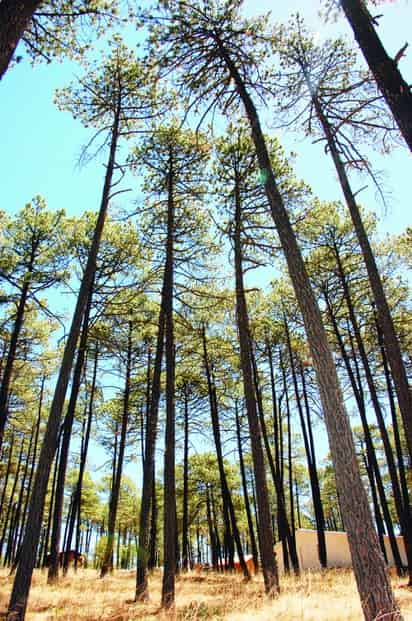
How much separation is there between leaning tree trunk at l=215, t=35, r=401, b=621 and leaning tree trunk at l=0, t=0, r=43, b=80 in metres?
3.65

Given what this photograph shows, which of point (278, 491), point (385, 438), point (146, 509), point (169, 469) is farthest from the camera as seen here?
point (278, 491)

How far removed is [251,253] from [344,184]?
10.1 feet

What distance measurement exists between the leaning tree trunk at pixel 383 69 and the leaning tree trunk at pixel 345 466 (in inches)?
88.0

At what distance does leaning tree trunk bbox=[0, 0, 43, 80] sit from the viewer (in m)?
3.50

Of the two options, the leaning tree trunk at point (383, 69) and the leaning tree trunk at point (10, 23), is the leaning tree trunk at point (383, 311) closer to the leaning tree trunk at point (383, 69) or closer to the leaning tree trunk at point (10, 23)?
the leaning tree trunk at point (383, 69)

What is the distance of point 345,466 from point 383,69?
151 inches

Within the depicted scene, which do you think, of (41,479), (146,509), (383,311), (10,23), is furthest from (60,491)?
(10,23)

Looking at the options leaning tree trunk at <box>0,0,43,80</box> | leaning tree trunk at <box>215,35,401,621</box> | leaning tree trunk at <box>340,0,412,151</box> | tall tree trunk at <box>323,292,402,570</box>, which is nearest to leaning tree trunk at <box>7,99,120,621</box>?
leaning tree trunk at <box>215,35,401,621</box>

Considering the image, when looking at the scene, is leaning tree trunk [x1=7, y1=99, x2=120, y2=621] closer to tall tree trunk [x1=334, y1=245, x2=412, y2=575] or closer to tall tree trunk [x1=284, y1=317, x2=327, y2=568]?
tall tree trunk [x1=334, y1=245, x2=412, y2=575]

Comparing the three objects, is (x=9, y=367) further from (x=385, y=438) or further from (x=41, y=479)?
(x=385, y=438)

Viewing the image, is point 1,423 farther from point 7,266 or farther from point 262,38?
point 262,38

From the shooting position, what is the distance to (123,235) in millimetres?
11844

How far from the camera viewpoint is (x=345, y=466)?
13.5 ft

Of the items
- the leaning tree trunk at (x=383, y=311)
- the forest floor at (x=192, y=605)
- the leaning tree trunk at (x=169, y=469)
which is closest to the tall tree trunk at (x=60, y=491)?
the forest floor at (x=192, y=605)
